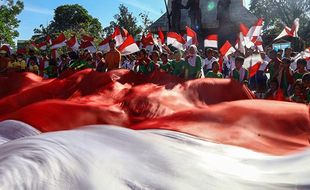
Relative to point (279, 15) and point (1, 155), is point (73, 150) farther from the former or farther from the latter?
point (279, 15)

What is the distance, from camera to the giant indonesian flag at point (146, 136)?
227 centimetres

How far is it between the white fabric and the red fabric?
70 centimetres

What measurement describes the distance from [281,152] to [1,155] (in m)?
1.98

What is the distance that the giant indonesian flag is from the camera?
7.43 ft

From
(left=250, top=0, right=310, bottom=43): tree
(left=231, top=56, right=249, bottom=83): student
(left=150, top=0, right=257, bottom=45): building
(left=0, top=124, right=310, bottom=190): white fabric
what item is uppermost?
(left=250, top=0, right=310, bottom=43): tree

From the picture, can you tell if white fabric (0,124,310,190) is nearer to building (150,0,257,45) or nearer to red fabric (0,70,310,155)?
red fabric (0,70,310,155)

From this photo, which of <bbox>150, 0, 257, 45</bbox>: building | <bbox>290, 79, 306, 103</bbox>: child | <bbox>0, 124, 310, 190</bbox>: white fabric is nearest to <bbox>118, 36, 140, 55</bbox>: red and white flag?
<bbox>290, 79, 306, 103</bbox>: child

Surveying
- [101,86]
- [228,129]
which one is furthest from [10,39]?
[228,129]

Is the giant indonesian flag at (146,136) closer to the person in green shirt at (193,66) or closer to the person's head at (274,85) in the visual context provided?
the person's head at (274,85)

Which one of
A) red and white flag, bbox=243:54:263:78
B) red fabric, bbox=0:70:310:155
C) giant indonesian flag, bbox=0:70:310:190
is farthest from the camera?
red and white flag, bbox=243:54:263:78

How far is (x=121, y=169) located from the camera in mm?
2312

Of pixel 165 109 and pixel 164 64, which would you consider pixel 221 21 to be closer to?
pixel 164 64

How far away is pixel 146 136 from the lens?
2916 millimetres

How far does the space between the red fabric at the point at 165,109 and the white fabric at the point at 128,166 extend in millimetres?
699
